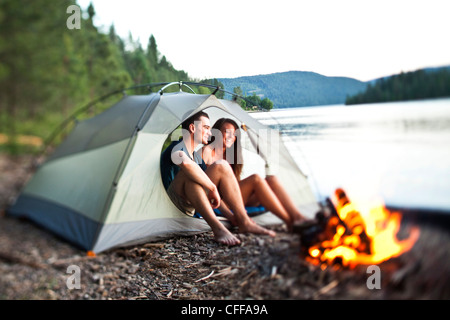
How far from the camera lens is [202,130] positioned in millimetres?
816

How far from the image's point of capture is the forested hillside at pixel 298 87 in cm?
73

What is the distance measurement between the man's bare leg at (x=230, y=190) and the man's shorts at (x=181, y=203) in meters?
0.10

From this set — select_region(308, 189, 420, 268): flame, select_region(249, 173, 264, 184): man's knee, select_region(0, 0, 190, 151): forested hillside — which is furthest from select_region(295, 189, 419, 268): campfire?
select_region(0, 0, 190, 151): forested hillside

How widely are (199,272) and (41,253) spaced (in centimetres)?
147

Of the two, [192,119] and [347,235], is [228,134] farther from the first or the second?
[347,235]

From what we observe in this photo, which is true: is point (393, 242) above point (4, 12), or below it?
below

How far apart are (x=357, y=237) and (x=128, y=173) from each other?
31.6 inches

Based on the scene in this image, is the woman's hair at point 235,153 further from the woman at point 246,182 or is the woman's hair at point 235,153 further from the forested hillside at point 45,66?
the forested hillside at point 45,66

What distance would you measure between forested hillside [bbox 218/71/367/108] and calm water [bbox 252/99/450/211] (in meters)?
0.02

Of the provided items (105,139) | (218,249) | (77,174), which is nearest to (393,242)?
(218,249)

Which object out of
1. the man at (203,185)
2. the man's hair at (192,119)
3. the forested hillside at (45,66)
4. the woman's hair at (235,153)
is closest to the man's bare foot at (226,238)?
the man at (203,185)

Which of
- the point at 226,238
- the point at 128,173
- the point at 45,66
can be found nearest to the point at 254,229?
the point at 226,238

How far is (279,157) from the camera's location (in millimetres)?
786

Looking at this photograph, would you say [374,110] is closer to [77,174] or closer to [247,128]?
[247,128]
